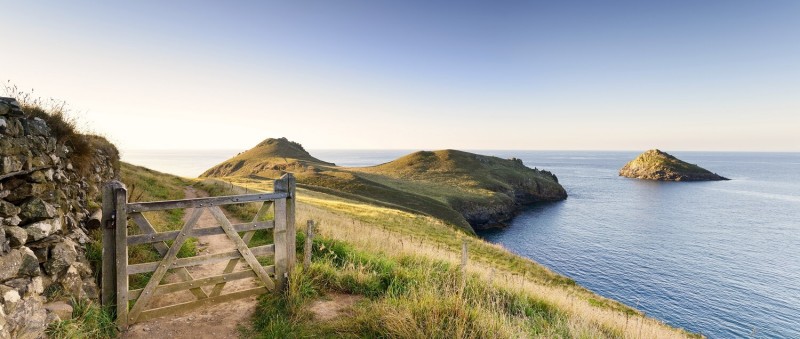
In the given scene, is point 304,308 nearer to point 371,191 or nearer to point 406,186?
point 371,191

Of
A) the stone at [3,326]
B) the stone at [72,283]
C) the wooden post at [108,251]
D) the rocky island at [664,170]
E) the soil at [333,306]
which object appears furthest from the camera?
the rocky island at [664,170]

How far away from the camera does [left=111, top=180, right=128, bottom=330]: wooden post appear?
6980 millimetres

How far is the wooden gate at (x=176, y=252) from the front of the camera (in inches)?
277

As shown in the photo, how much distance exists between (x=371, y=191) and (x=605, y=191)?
254 feet

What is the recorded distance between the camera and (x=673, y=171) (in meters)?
144

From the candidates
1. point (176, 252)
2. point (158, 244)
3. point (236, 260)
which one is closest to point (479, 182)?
point (236, 260)

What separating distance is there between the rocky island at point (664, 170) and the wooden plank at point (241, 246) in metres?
170

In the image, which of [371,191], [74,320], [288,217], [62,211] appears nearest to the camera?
[74,320]

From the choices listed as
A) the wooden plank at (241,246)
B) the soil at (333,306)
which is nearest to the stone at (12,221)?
the wooden plank at (241,246)

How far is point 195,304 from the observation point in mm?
8055

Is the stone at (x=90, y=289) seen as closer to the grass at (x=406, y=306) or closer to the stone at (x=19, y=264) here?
the stone at (x=19, y=264)

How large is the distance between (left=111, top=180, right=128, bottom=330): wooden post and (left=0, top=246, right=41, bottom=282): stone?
1.15 meters

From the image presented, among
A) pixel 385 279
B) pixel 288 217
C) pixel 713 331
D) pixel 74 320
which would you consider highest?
pixel 288 217

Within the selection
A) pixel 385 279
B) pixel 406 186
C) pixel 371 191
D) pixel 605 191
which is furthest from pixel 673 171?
pixel 385 279
